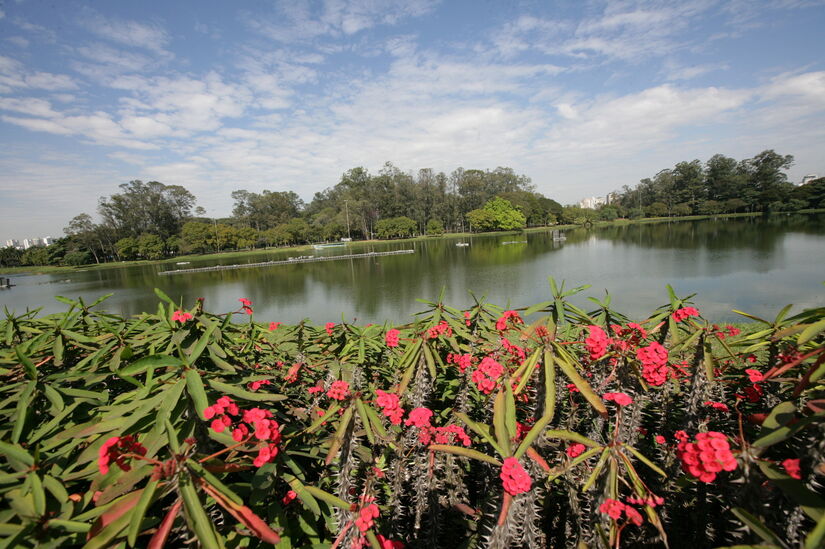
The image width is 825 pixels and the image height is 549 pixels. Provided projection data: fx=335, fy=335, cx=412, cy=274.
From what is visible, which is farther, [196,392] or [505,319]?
[505,319]

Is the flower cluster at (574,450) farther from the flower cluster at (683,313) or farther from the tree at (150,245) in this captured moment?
the tree at (150,245)

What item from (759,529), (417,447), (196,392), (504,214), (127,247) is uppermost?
(504,214)

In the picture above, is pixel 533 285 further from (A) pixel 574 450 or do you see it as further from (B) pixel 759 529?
(B) pixel 759 529

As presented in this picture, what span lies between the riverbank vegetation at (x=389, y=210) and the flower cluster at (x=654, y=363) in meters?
63.1

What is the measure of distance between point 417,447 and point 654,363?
121 centimetres

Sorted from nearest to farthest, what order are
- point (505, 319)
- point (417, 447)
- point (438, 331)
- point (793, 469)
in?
point (793, 469) < point (417, 447) < point (438, 331) < point (505, 319)

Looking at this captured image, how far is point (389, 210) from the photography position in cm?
7006

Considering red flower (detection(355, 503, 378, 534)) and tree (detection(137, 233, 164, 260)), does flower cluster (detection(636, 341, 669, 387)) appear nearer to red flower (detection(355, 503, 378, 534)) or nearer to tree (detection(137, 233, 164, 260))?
red flower (detection(355, 503, 378, 534))

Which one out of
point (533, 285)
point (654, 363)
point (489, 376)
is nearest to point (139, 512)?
point (489, 376)

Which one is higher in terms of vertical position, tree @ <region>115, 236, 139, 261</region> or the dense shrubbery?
tree @ <region>115, 236, 139, 261</region>

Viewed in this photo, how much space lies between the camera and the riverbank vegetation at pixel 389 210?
57.8 m

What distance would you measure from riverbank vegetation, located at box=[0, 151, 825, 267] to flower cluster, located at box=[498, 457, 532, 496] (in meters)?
63.7

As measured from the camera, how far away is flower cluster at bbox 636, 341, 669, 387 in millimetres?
1560

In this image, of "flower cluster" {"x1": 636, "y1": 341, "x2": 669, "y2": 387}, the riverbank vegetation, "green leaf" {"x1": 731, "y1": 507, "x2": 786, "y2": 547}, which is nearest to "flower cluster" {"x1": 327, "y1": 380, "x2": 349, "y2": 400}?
"green leaf" {"x1": 731, "y1": 507, "x2": 786, "y2": 547}
